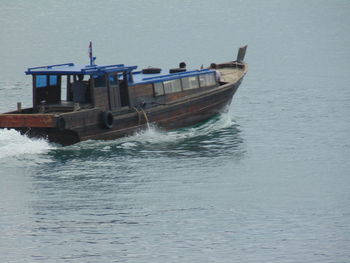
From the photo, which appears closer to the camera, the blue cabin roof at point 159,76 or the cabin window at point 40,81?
the cabin window at point 40,81

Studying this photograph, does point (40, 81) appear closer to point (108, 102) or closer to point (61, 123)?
point (108, 102)

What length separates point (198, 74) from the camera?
39.3m

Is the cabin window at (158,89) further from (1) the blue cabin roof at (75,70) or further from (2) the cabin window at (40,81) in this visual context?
(2) the cabin window at (40,81)

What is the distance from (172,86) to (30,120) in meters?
7.66

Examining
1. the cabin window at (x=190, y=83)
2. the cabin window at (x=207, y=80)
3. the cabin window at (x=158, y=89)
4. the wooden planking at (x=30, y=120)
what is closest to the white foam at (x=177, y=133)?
the cabin window at (x=158, y=89)

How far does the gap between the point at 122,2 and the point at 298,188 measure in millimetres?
121127

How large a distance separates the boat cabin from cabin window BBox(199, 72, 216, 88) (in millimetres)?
2161

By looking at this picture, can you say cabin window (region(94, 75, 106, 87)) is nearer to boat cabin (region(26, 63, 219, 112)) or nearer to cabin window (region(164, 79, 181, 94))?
boat cabin (region(26, 63, 219, 112))

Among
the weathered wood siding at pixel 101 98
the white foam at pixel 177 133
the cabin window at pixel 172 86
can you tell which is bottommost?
the white foam at pixel 177 133

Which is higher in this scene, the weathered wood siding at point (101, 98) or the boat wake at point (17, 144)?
the weathered wood siding at point (101, 98)

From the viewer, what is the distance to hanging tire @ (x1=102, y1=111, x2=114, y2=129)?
34.4 m

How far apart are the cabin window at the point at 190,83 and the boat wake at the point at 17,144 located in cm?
759

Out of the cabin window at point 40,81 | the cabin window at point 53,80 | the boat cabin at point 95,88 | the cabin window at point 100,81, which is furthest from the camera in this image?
the cabin window at point 53,80

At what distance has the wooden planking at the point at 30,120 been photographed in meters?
32.5
